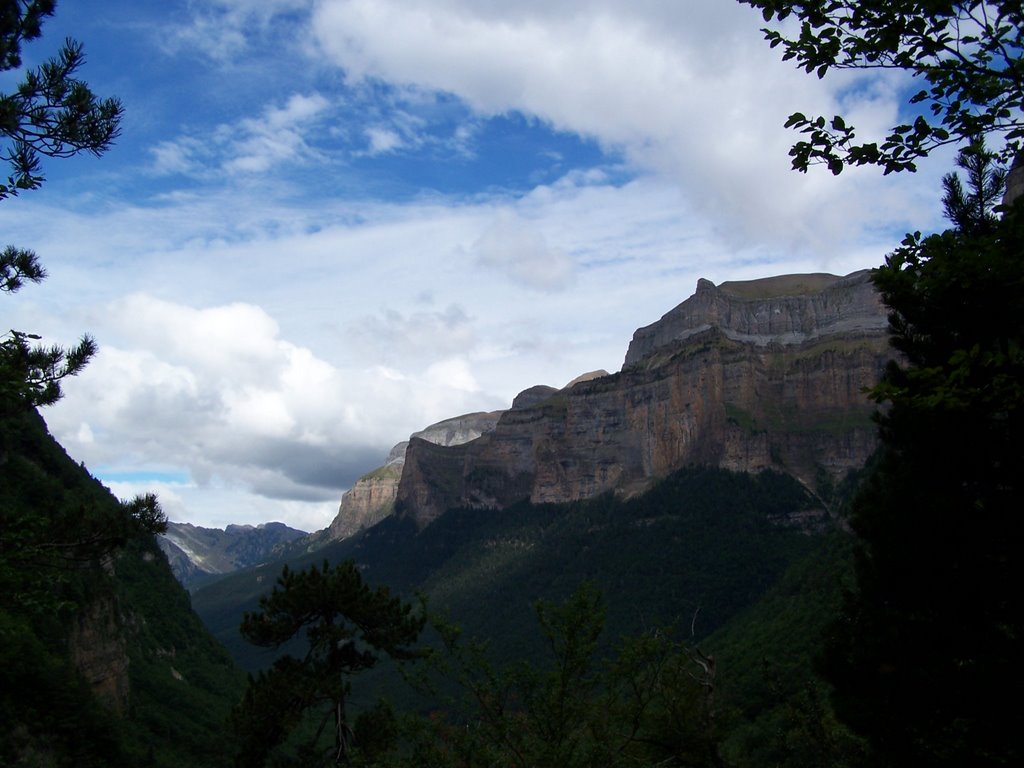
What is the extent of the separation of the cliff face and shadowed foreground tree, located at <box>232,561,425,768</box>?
128 meters

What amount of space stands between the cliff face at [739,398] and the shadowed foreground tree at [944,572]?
130885 mm

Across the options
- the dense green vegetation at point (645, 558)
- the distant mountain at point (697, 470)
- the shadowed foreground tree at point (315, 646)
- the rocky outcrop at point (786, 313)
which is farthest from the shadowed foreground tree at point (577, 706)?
the rocky outcrop at point (786, 313)

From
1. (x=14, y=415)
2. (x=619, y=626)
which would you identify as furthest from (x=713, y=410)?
(x=14, y=415)

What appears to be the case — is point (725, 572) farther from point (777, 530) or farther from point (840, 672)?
point (840, 672)

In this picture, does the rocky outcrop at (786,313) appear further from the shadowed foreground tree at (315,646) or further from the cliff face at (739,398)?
the shadowed foreground tree at (315,646)

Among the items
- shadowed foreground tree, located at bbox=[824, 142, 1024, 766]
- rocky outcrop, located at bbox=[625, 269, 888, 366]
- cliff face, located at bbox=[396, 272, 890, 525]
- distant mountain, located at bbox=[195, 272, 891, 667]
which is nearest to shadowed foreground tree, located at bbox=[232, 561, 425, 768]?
shadowed foreground tree, located at bbox=[824, 142, 1024, 766]

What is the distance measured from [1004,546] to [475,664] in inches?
343

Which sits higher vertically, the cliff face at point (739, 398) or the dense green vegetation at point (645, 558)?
the cliff face at point (739, 398)

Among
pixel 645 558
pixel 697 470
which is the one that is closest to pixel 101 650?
pixel 645 558

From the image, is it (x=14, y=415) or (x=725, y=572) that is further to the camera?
(x=725, y=572)

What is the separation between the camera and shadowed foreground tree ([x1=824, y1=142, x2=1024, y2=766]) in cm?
1183

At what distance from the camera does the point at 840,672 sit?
1373 cm

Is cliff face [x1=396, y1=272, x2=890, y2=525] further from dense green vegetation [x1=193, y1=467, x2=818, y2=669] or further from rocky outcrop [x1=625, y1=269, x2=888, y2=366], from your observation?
dense green vegetation [x1=193, y1=467, x2=818, y2=669]

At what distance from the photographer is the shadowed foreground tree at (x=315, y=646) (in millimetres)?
21406
